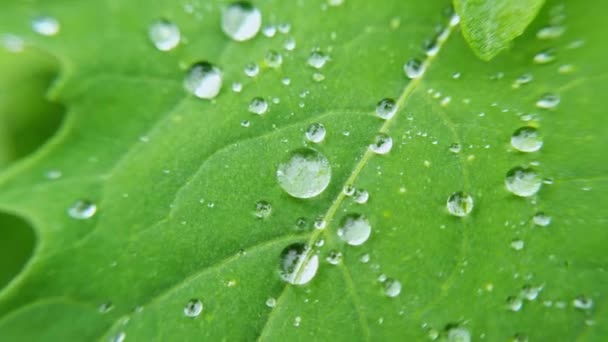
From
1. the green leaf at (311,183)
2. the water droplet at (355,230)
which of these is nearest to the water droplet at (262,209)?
the green leaf at (311,183)

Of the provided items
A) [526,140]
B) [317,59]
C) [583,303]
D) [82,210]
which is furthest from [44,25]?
[583,303]

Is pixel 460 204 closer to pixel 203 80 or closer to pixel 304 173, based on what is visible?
pixel 304 173

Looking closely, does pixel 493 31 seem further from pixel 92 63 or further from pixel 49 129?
pixel 49 129

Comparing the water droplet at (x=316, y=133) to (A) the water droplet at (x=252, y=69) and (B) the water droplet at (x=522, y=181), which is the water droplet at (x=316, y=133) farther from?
(B) the water droplet at (x=522, y=181)

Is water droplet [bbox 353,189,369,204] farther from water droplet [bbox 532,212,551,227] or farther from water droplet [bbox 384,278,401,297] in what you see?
water droplet [bbox 532,212,551,227]

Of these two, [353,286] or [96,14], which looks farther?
[96,14]

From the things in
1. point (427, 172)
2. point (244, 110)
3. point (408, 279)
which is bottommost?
point (408, 279)

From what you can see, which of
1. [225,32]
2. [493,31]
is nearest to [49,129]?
[225,32]
